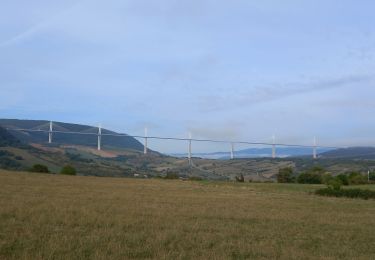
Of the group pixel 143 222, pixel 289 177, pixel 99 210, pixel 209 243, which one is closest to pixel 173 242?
pixel 209 243

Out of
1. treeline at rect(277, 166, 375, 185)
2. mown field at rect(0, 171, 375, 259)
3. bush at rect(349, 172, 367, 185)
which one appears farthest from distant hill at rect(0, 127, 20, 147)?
mown field at rect(0, 171, 375, 259)

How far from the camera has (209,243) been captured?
15562 millimetres

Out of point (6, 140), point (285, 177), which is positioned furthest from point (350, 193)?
point (6, 140)

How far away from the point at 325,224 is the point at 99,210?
32.3ft

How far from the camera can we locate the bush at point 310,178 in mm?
101238

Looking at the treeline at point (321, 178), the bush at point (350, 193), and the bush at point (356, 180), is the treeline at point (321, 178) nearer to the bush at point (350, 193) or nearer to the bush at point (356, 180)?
the bush at point (356, 180)

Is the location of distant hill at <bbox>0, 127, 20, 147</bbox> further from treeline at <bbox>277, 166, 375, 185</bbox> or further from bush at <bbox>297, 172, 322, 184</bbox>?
bush at <bbox>297, 172, 322, 184</bbox>

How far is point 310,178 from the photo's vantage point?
103 metres

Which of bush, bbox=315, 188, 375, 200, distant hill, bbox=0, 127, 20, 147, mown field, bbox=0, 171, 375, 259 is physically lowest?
bush, bbox=315, 188, 375, 200

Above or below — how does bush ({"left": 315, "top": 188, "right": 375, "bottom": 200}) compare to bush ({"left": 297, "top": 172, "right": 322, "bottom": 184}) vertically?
above

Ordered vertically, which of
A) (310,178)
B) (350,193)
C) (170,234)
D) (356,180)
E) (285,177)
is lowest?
(285,177)

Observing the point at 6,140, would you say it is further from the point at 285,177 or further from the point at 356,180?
the point at 356,180

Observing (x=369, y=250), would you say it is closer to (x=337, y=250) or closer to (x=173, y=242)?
(x=337, y=250)

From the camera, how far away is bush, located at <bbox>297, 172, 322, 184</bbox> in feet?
332
